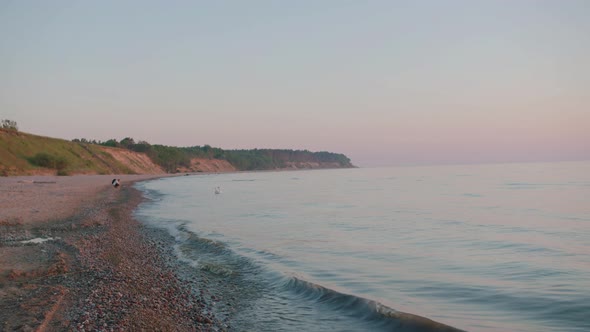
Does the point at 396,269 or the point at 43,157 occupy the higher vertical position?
the point at 43,157

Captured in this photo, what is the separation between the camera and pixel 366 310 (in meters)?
6.87

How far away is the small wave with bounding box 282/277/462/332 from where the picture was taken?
615cm

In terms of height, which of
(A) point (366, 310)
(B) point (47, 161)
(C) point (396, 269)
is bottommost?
(A) point (366, 310)

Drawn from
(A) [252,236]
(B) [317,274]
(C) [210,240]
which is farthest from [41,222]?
(B) [317,274]

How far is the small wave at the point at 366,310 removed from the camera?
6152 mm

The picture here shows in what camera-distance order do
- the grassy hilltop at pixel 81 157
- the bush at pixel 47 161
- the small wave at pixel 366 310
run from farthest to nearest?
1. the bush at pixel 47 161
2. the grassy hilltop at pixel 81 157
3. the small wave at pixel 366 310

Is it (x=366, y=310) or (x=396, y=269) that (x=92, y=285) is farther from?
(x=396, y=269)

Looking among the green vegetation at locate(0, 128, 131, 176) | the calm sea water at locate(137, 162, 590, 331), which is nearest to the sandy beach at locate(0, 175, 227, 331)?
the calm sea water at locate(137, 162, 590, 331)

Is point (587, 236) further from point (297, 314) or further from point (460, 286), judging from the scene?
point (297, 314)

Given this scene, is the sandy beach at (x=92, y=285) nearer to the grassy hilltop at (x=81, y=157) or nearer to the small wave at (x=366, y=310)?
the small wave at (x=366, y=310)

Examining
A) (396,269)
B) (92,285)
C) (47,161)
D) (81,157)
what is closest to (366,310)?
(396,269)

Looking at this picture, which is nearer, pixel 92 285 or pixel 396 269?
pixel 92 285

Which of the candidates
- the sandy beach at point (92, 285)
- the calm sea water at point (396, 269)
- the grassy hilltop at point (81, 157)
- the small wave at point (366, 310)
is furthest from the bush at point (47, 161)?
the small wave at point (366, 310)

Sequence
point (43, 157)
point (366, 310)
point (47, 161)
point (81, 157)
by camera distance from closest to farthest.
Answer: point (366, 310) → point (43, 157) → point (47, 161) → point (81, 157)
